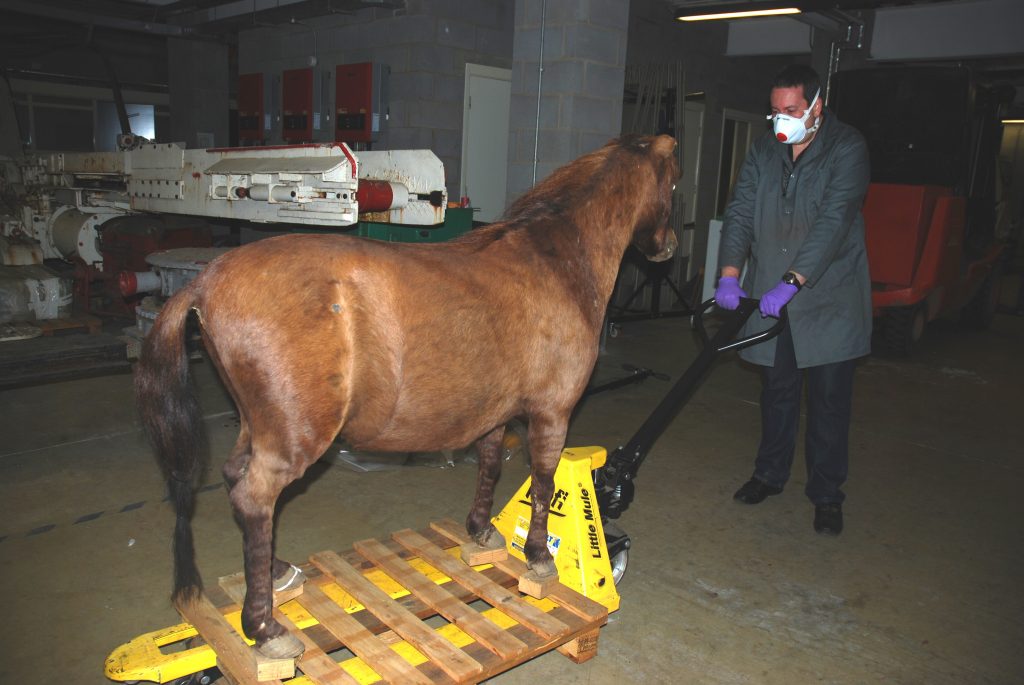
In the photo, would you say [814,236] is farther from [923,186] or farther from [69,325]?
[923,186]

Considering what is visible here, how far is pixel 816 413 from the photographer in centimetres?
350

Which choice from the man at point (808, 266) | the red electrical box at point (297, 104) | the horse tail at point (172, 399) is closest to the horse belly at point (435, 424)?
the horse tail at point (172, 399)

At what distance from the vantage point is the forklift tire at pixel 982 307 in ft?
28.8

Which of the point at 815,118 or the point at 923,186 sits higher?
the point at 815,118

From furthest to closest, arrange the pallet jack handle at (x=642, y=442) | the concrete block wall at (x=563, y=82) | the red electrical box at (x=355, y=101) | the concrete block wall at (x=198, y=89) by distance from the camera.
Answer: the concrete block wall at (x=198, y=89)
the red electrical box at (x=355, y=101)
the concrete block wall at (x=563, y=82)
the pallet jack handle at (x=642, y=442)

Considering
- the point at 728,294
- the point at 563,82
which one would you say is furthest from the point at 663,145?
the point at 563,82

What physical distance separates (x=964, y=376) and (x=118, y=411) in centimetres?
684

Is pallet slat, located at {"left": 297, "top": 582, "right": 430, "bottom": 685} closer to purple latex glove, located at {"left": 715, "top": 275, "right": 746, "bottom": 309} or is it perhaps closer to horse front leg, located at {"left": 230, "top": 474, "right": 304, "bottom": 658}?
horse front leg, located at {"left": 230, "top": 474, "right": 304, "bottom": 658}

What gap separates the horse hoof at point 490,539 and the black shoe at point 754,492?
162 centimetres

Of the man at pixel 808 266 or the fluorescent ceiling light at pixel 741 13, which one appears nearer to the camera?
the man at pixel 808 266

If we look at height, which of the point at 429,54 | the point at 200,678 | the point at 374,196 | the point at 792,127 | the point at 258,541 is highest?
the point at 429,54

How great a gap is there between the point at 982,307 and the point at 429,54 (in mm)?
7006

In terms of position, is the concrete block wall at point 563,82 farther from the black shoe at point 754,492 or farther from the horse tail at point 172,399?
the horse tail at point 172,399

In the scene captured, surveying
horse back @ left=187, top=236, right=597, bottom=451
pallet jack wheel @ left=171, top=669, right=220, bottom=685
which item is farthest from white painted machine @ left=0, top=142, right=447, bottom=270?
pallet jack wheel @ left=171, top=669, right=220, bottom=685
